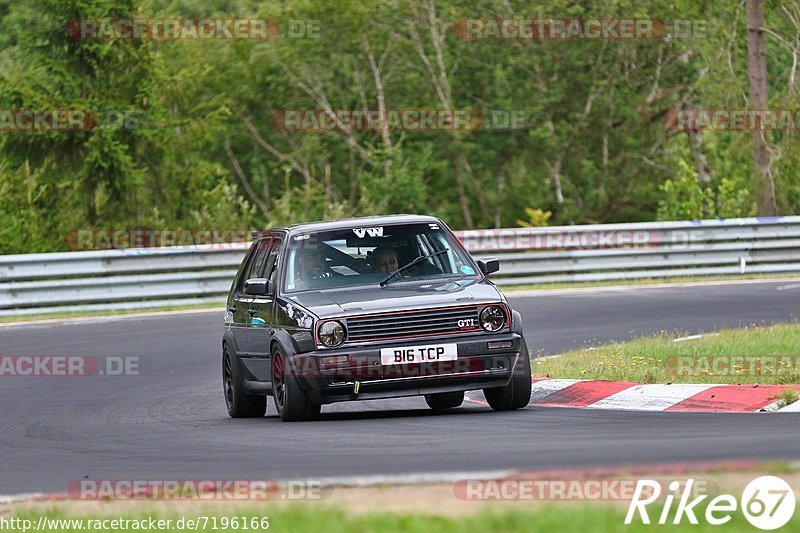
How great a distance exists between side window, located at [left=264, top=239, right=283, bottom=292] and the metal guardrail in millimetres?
10989

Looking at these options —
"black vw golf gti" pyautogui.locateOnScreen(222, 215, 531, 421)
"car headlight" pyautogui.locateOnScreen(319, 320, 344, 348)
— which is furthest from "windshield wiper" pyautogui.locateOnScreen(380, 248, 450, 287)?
"car headlight" pyautogui.locateOnScreen(319, 320, 344, 348)

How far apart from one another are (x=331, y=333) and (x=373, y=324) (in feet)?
1.03

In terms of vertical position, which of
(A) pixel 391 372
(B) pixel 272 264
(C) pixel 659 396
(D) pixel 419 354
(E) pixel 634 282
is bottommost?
(E) pixel 634 282

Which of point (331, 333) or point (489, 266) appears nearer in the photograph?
point (331, 333)

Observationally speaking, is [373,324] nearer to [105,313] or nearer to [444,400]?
[444,400]

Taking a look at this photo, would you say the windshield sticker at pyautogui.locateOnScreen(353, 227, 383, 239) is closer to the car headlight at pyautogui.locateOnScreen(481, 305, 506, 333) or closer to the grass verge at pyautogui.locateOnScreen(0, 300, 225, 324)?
the car headlight at pyautogui.locateOnScreen(481, 305, 506, 333)

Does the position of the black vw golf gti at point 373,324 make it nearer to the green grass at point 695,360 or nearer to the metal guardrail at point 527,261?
the green grass at point 695,360

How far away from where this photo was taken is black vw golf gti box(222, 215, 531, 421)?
1087 cm

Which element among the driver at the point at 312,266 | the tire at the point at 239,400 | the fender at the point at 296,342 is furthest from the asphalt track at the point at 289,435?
the driver at the point at 312,266

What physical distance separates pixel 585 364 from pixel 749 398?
310 cm

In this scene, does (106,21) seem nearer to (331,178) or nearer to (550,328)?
(550,328)

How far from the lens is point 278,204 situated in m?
32.3

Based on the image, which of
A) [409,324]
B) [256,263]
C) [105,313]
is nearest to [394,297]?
[409,324]

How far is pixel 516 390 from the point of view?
37.1ft
